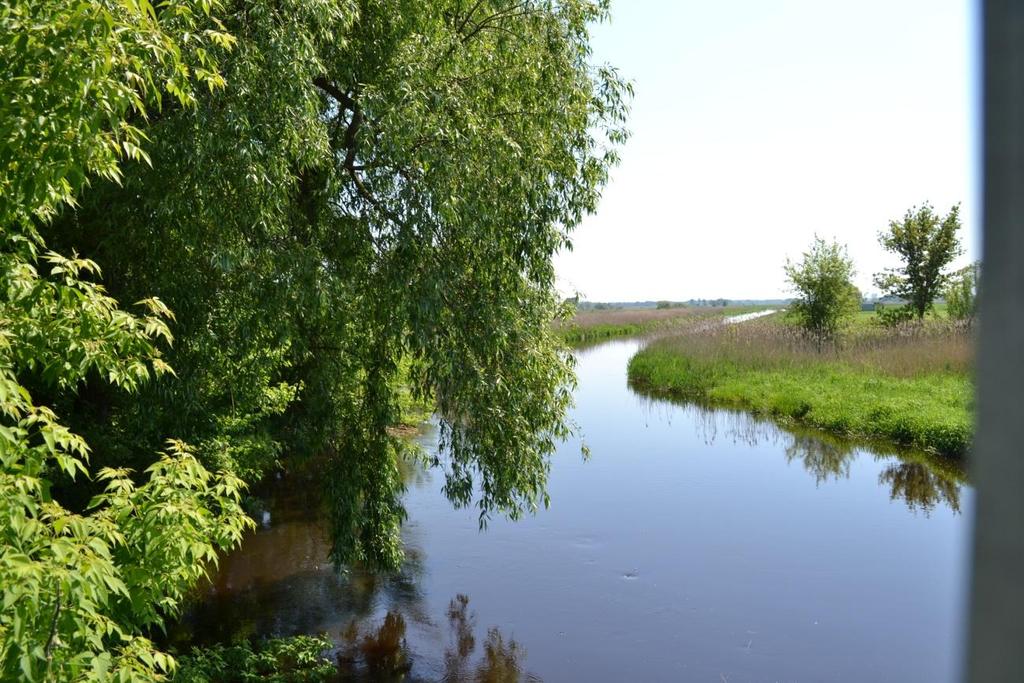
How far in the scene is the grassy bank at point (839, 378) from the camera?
63.6ft

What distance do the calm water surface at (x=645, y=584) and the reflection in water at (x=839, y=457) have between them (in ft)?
0.28

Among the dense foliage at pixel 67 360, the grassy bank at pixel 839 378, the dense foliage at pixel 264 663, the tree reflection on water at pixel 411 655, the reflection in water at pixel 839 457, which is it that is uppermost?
the dense foliage at pixel 67 360

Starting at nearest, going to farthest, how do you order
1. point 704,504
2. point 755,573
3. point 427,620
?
point 427,620, point 755,573, point 704,504

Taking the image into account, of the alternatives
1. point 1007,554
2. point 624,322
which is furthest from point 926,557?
point 624,322

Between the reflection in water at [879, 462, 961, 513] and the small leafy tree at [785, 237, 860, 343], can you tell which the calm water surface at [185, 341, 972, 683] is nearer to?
the reflection in water at [879, 462, 961, 513]

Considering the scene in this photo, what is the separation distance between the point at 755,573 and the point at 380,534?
570 centimetres

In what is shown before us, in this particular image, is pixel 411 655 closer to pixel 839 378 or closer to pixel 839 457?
pixel 839 457

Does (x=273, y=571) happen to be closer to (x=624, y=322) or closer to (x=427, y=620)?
(x=427, y=620)

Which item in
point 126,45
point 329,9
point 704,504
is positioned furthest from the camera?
point 704,504

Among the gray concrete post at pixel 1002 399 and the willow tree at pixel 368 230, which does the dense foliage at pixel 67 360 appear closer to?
the willow tree at pixel 368 230

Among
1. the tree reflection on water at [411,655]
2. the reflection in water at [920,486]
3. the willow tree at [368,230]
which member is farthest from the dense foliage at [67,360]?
the reflection in water at [920,486]

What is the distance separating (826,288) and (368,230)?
91.3ft

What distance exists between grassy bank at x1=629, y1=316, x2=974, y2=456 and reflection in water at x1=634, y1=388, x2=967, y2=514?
65cm

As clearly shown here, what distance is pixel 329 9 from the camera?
7.34m
